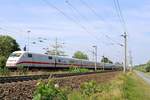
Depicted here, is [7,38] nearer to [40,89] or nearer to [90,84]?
[90,84]

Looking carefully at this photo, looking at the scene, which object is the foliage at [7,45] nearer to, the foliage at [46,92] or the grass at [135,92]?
the grass at [135,92]

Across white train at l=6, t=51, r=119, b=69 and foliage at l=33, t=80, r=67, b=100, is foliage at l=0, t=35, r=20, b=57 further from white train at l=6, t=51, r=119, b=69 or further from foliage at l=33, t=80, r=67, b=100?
A: foliage at l=33, t=80, r=67, b=100

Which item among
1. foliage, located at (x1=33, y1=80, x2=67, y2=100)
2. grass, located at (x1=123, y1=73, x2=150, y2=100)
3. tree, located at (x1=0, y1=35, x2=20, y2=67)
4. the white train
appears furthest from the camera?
tree, located at (x1=0, y1=35, x2=20, y2=67)

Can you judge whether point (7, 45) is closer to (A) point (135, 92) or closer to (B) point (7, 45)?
(B) point (7, 45)

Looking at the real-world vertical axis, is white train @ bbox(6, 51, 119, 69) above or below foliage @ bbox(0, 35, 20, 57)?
below

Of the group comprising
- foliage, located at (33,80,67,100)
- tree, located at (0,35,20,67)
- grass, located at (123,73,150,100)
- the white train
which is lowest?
grass, located at (123,73,150,100)

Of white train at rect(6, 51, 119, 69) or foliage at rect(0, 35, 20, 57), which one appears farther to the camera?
foliage at rect(0, 35, 20, 57)

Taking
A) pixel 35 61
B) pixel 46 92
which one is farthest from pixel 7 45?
pixel 46 92

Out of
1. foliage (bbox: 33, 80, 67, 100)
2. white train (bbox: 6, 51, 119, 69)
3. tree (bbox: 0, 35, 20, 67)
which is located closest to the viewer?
foliage (bbox: 33, 80, 67, 100)

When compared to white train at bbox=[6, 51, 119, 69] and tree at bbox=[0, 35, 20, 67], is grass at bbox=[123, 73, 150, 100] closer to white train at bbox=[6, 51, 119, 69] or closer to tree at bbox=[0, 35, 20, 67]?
white train at bbox=[6, 51, 119, 69]

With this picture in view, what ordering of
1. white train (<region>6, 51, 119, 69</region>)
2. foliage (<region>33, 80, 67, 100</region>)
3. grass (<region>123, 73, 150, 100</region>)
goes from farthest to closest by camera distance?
white train (<region>6, 51, 119, 69</region>) → grass (<region>123, 73, 150, 100</region>) → foliage (<region>33, 80, 67, 100</region>)

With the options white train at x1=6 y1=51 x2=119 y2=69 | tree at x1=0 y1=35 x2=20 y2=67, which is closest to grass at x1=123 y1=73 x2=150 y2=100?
white train at x1=6 y1=51 x2=119 y2=69

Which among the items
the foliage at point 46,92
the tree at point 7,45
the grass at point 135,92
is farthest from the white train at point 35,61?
the foliage at point 46,92

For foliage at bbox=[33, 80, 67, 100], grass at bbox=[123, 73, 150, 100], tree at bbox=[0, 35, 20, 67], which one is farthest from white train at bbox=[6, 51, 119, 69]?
foliage at bbox=[33, 80, 67, 100]
